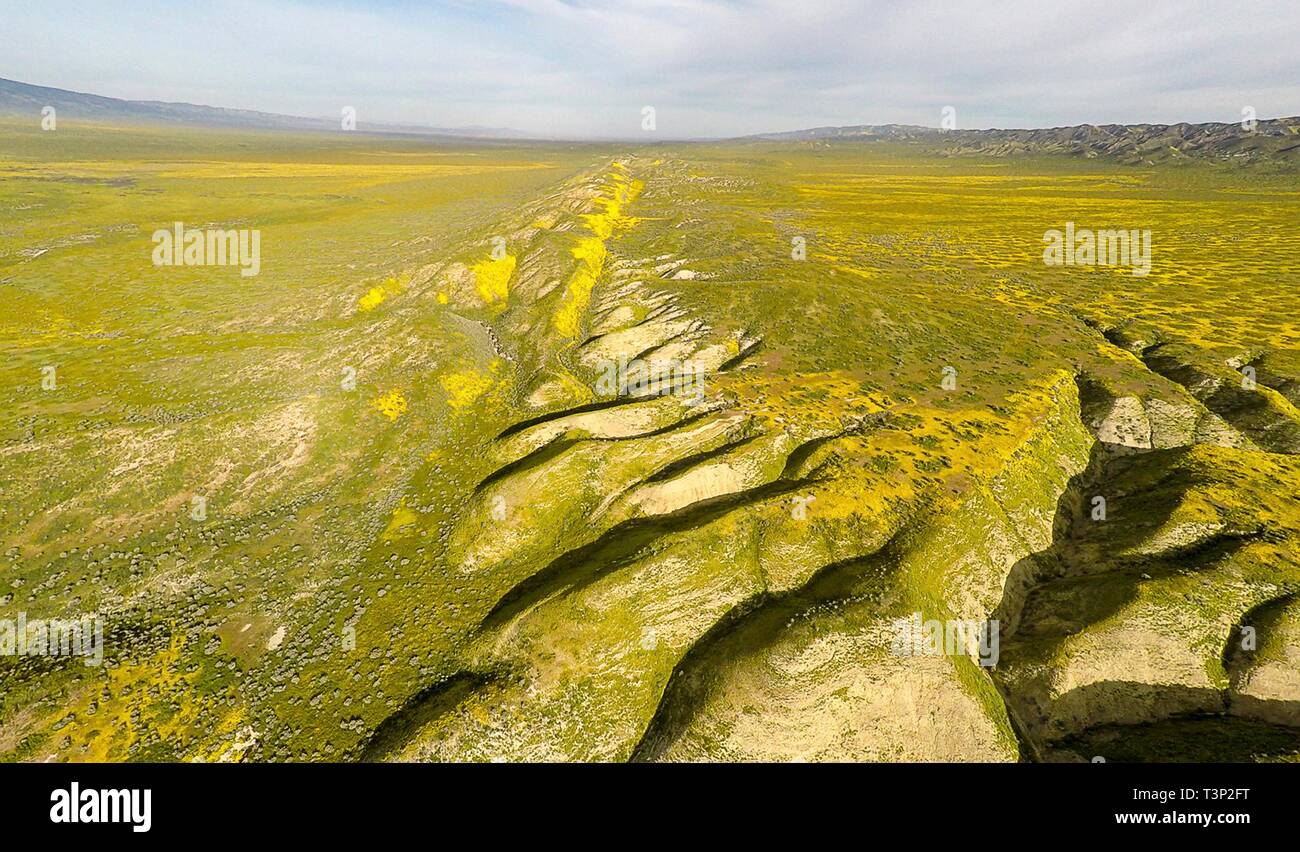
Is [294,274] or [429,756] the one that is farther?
[294,274]

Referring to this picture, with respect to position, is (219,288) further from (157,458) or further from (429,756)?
(429,756)

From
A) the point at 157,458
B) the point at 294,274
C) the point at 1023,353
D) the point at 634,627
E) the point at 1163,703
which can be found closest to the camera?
the point at 1163,703

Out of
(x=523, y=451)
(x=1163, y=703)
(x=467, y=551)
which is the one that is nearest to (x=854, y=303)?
(x=523, y=451)

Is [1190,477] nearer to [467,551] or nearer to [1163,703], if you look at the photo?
[1163,703]

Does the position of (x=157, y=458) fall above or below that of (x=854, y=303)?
below

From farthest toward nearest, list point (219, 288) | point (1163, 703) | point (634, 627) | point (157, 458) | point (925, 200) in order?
point (925, 200) < point (219, 288) < point (157, 458) < point (634, 627) < point (1163, 703)

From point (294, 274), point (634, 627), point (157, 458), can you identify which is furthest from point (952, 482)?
point (294, 274)
